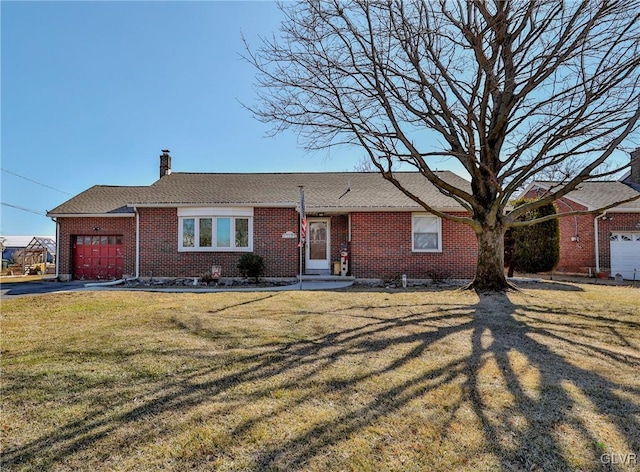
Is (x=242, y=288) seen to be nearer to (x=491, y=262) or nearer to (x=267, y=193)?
(x=267, y=193)

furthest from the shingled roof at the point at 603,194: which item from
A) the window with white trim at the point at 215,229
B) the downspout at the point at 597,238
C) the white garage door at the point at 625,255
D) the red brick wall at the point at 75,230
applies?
the red brick wall at the point at 75,230

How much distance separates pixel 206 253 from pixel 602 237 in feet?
60.7

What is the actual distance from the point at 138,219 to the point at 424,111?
1141cm

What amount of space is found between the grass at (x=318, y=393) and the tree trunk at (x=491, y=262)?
11.9ft

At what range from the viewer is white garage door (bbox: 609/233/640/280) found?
16750mm

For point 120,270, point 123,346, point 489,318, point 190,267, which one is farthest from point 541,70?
point 120,270

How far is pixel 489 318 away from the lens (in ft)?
23.0

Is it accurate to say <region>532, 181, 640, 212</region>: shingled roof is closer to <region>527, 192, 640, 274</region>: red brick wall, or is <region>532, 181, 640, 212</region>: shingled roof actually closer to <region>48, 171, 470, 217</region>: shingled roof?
<region>527, 192, 640, 274</region>: red brick wall

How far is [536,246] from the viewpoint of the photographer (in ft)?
51.9

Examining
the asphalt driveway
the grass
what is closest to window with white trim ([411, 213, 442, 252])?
the grass

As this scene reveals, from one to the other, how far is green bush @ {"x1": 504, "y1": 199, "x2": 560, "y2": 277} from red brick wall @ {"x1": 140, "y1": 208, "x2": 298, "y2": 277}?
9.33 metres

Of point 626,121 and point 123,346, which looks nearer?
point 123,346

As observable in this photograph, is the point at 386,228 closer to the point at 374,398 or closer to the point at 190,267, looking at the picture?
the point at 190,267

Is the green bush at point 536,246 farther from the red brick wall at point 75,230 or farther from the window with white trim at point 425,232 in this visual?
the red brick wall at point 75,230
